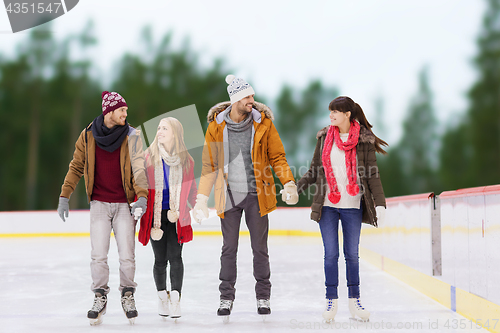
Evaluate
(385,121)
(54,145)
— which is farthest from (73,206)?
(385,121)

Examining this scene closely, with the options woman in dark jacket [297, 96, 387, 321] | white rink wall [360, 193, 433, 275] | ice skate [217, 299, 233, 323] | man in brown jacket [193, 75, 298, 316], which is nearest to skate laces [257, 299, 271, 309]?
man in brown jacket [193, 75, 298, 316]

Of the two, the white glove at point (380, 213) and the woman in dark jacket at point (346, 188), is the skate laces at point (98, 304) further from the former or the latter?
the white glove at point (380, 213)

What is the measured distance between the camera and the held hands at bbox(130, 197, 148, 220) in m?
2.95

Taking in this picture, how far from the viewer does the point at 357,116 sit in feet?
10.3

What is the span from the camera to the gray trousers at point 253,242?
3.08 m

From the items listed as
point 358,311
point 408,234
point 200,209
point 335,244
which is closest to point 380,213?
point 335,244

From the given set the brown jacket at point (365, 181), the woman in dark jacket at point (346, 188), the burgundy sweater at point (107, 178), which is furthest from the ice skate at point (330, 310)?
the burgundy sweater at point (107, 178)

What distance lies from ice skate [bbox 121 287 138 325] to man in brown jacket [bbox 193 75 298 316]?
50cm

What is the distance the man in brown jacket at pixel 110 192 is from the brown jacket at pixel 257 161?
0.41 m

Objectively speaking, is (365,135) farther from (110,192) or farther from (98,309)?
(98,309)

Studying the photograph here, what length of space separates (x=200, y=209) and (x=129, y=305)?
69 cm

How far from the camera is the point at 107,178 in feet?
10.00

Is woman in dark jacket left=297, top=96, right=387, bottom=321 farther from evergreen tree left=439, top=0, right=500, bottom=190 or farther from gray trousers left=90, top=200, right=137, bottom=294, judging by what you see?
evergreen tree left=439, top=0, right=500, bottom=190

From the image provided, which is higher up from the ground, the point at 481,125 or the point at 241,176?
the point at 481,125
